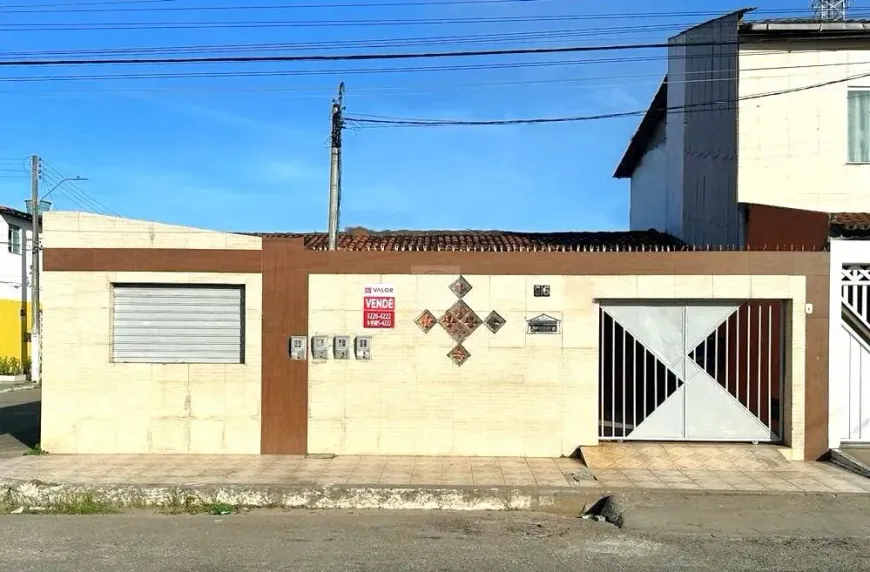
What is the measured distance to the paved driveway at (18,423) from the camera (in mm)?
10430

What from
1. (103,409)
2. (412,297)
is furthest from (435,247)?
(103,409)

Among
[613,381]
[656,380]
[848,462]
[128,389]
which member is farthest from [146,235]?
[848,462]

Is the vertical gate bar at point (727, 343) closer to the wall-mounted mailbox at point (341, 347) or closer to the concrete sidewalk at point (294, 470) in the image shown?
the concrete sidewalk at point (294, 470)

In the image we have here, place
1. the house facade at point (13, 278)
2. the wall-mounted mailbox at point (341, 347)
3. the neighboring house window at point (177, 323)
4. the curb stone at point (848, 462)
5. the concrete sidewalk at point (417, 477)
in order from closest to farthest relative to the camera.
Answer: the concrete sidewalk at point (417, 477)
the curb stone at point (848, 462)
the wall-mounted mailbox at point (341, 347)
the neighboring house window at point (177, 323)
the house facade at point (13, 278)

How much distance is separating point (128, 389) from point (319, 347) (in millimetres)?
2577

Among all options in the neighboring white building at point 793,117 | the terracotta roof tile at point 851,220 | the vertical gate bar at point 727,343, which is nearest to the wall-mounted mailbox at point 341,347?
the vertical gate bar at point 727,343

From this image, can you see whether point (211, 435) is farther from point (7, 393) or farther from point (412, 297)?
point (7, 393)

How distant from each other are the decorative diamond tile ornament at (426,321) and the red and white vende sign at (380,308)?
1.08ft

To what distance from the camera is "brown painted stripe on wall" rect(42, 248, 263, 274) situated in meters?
9.83

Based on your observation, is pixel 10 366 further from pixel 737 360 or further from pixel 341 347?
pixel 737 360

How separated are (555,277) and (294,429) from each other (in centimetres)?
394

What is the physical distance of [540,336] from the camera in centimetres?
976

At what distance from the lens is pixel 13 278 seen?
2647 cm

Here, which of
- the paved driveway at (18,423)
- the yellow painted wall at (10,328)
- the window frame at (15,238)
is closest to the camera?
the paved driveway at (18,423)
